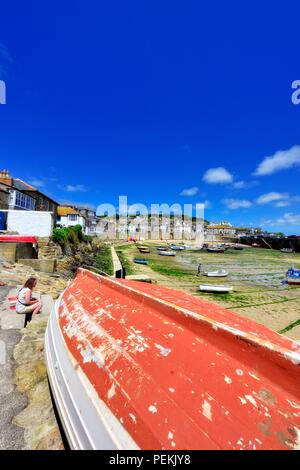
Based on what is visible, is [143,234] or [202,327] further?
[143,234]

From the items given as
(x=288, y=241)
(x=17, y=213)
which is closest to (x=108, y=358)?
(x=17, y=213)

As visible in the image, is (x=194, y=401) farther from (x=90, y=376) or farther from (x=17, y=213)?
(x=17, y=213)

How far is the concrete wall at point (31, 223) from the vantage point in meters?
19.8

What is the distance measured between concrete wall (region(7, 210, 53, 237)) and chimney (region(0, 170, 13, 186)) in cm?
1856

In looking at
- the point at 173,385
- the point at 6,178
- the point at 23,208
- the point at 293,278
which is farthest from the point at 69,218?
the point at 173,385

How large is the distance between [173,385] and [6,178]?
142 ft

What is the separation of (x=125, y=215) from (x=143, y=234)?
17.9 metres

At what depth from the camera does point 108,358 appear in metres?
2.12

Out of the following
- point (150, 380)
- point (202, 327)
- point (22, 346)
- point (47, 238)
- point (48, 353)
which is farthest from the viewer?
point (47, 238)

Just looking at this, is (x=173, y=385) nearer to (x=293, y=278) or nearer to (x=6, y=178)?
(x=293, y=278)

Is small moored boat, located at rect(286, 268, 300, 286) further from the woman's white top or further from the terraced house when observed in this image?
the woman's white top

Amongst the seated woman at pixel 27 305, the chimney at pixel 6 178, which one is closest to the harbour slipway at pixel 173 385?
the seated woman at pixel 27 305

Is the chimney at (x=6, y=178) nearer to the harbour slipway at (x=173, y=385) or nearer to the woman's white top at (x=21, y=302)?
the woman's white top at (x=21, y=302)
